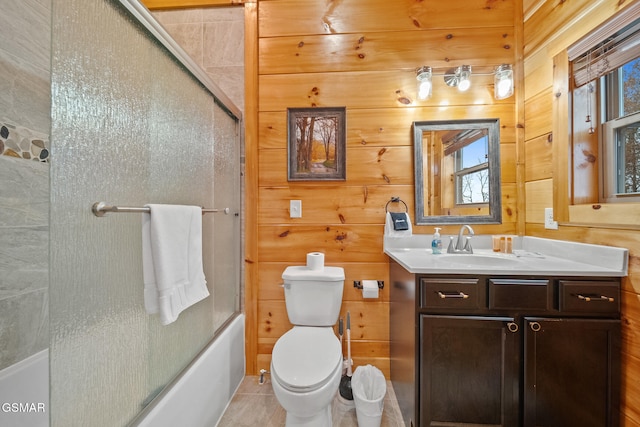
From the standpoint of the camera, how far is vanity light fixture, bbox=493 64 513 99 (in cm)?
159

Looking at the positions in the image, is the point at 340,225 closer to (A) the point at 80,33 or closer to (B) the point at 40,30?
(A) the point at 80,33

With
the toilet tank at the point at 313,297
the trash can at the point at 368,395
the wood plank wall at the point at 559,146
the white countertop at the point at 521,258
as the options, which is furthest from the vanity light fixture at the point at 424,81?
the trash can at the point at 368,395

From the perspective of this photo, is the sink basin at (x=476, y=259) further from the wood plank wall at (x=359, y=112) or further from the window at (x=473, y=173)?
the window at (x=473, y=173)

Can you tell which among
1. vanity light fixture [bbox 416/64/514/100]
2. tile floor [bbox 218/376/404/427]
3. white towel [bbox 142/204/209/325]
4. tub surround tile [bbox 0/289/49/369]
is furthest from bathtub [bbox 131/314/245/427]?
vanity light fixture [bbox 416/64/514/100]

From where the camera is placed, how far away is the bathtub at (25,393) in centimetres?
95

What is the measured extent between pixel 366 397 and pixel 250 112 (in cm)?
189

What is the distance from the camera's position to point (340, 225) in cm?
173

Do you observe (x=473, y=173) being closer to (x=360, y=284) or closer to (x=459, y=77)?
(x=459, y=77)

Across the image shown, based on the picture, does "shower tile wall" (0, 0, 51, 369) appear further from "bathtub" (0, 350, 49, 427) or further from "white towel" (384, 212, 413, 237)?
"white towel" (384, 212, 413, 237)

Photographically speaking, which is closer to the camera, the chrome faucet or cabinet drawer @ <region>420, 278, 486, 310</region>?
cabinet drawer @ <region>420, 278, 486, 310</region>

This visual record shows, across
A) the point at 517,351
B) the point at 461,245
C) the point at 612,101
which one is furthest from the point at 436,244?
the point at 612,101

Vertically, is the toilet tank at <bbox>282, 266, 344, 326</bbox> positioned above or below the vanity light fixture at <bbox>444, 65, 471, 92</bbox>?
below

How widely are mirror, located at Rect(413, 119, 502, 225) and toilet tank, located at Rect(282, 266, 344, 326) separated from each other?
2.41 feet

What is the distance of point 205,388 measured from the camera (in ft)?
4.08
